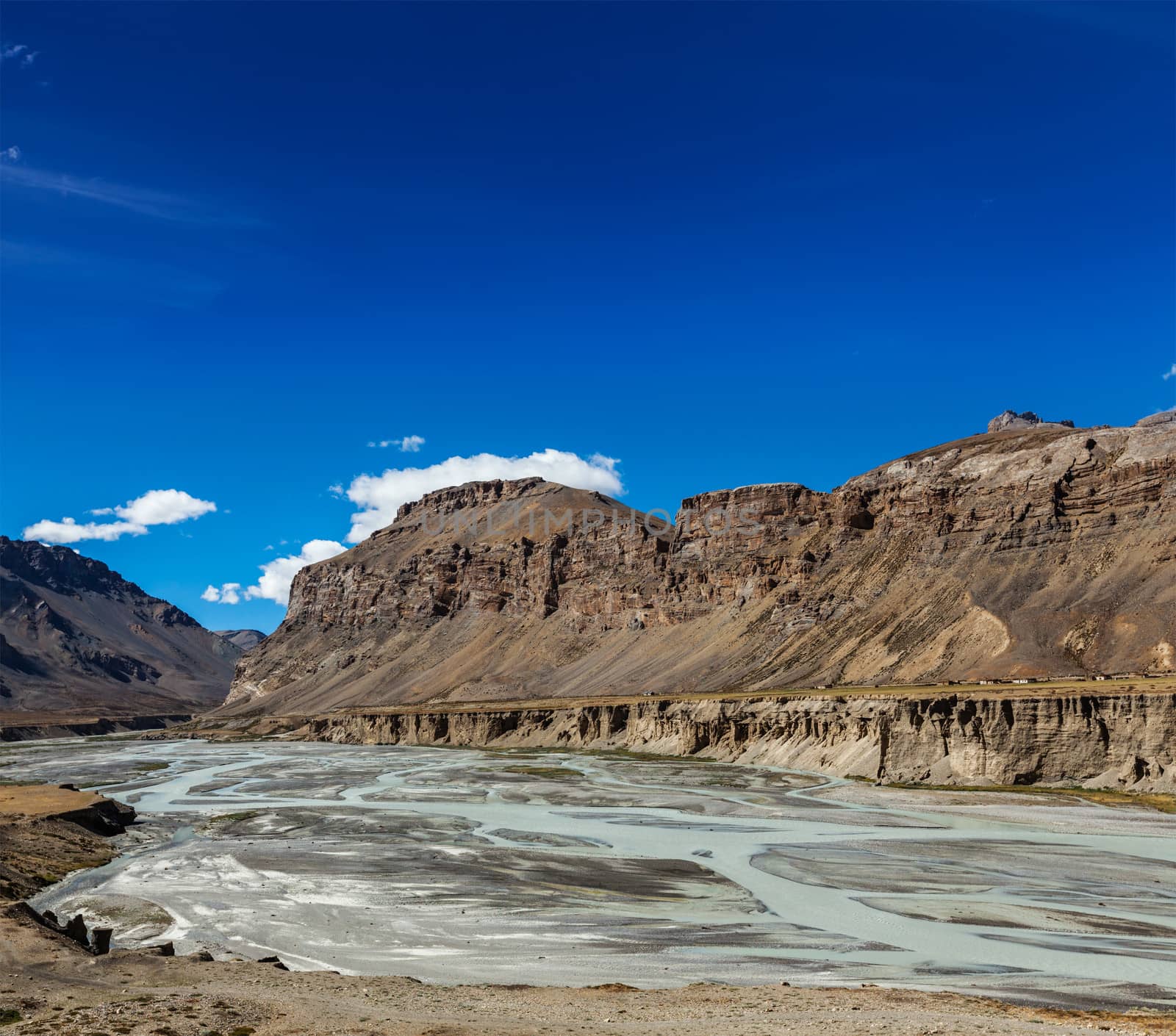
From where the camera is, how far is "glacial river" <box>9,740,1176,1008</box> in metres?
26.9

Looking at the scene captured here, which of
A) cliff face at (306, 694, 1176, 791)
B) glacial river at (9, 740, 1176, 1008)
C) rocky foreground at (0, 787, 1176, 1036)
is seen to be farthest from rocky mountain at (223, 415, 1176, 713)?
rocky foreground at (0, 787, 1176, 1036)

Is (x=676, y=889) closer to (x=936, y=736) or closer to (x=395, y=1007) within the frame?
(x=395, y=1007)

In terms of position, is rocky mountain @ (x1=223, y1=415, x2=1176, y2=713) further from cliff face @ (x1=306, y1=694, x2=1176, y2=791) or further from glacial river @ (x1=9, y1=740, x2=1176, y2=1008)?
glacial river @ (x1=9, y1=740, x2=1176, y2=1008)

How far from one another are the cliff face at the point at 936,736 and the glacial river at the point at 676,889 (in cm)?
659

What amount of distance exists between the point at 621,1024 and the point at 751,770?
74440 mm

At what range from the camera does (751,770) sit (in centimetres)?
9150

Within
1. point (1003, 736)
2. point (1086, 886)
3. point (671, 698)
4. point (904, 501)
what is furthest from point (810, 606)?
point (1086, 886)

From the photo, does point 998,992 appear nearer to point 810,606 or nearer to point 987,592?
point 987,592

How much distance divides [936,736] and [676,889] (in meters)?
46.4

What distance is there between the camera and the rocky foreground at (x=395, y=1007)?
1867 cm

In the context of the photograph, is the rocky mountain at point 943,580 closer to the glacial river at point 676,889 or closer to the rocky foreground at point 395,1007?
the glacial river at point 676,889

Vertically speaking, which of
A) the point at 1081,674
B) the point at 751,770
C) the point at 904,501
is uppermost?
the point at 904,501

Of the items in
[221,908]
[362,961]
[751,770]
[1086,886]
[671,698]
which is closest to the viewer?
[362,961]

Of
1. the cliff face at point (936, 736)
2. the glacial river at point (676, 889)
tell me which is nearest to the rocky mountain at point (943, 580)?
the cliff face at point (936, 736)
